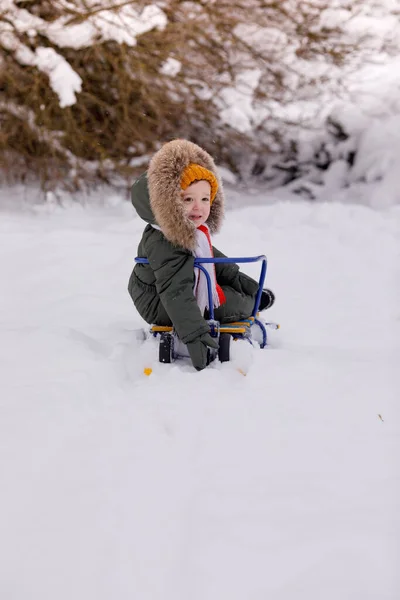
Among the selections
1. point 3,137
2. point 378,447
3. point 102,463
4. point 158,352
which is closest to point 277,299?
point 158,352

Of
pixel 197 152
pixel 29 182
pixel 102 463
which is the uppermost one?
pixel 197 152

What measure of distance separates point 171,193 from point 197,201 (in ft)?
0.46

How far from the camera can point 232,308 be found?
2514 millimetres

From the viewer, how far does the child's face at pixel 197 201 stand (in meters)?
2.32

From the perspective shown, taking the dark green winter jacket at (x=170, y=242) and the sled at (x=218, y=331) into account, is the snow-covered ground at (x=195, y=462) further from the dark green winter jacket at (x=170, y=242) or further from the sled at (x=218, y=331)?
the dark green winter jacket at (x=170, y=242)

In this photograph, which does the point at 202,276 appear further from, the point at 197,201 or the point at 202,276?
A: the point at 197,201

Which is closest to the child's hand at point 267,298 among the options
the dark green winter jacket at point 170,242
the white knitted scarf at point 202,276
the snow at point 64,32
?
the white knitted scarf at point 202,276

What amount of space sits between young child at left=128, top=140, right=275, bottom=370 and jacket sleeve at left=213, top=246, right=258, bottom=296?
0.15 metres

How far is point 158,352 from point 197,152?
805 millimetres

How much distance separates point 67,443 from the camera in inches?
66.0

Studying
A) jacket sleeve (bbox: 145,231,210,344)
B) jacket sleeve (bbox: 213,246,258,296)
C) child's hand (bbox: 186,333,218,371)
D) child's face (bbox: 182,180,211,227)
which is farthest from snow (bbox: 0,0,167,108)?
child's hand (bbox: 186,333,218,371)

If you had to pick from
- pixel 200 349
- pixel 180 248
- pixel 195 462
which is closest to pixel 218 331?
pixel 200 349

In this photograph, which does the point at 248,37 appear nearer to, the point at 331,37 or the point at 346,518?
the point at 331,37

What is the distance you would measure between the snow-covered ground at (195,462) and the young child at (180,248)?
0.60 feet
